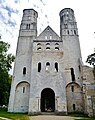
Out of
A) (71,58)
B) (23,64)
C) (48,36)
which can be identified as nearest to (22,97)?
(23,64)

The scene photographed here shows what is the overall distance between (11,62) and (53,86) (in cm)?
1096

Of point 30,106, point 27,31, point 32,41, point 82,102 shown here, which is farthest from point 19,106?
point 27,31

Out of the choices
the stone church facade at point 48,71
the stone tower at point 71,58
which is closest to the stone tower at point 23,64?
the stone church facade at point 48,71

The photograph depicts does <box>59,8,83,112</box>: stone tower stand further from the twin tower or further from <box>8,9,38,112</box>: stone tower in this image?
<box>8,9,38,112</box>: stone tower

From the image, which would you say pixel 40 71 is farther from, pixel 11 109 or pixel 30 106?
pixel 11 109

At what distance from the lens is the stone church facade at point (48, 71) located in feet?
86.1

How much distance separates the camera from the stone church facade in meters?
→ 26.2

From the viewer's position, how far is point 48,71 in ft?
91.9

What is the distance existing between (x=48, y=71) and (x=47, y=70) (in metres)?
0.27

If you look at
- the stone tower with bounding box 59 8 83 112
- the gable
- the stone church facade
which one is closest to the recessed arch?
the stone church facade

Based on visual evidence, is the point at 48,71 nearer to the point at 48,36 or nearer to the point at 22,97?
the point at 22,97

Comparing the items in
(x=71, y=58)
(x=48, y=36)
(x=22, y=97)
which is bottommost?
(x=22, y=97)

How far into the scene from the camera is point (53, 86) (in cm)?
2656

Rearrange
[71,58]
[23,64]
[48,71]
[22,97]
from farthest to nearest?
[71,58] → [23,64] → [48,71] → [22,97]
